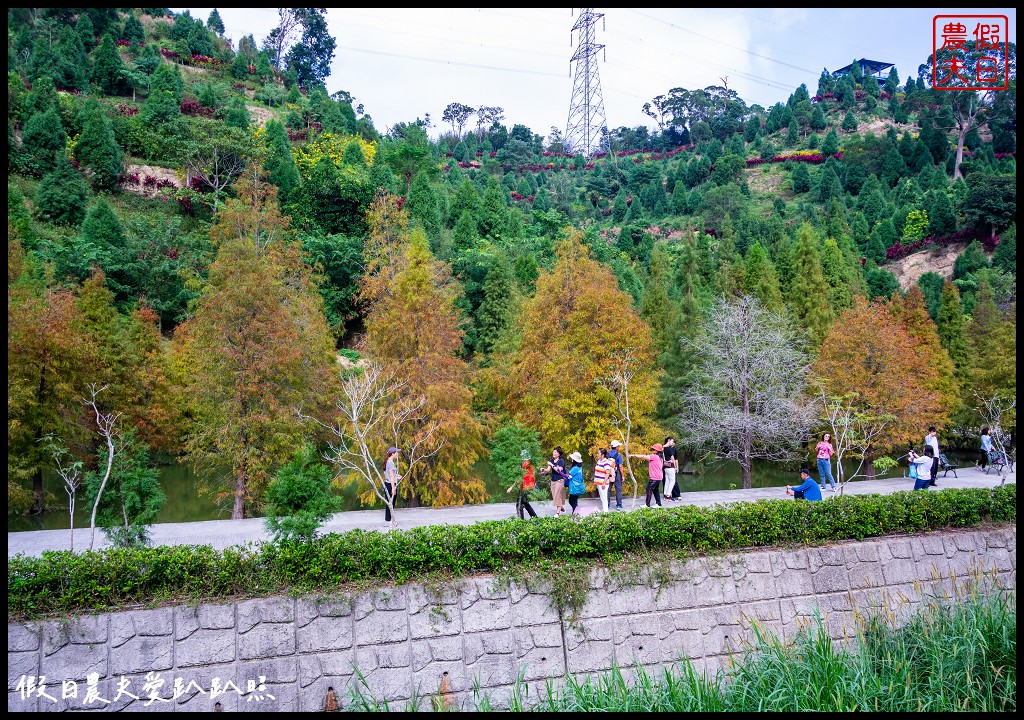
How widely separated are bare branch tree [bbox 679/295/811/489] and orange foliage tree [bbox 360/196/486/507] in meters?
7.09

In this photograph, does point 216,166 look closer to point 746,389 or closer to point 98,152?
point 98,152

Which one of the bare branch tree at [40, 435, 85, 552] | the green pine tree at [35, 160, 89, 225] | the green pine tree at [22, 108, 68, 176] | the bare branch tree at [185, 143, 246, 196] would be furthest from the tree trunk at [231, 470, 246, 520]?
the green pine tree at [22, 108, 68, 176]

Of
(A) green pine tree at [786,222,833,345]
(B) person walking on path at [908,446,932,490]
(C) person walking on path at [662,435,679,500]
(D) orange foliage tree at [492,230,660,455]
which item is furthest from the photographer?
(A) green pine tree at [786,222,833,345]

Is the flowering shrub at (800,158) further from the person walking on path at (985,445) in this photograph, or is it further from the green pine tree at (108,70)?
the green pine tree at (108,70)

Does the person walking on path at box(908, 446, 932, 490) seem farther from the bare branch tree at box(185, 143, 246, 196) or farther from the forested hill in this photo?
the bare branch tree at box(185, 143, 246, 196)

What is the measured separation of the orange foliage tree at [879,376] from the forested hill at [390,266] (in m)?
0.11

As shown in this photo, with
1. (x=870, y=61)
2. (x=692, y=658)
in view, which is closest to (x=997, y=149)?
(x=870, y=61)

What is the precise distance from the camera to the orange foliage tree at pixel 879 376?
56.2ft

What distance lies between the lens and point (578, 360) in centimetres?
1683

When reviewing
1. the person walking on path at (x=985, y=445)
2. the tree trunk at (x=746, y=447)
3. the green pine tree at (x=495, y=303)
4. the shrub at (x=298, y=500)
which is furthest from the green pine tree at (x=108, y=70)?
the person walking on path at (x=985, y=445)

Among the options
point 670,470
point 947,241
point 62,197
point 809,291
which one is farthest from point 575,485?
point 947,241

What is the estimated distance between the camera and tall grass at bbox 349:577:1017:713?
18.1 ft

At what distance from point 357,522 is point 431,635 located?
5472 millimetres

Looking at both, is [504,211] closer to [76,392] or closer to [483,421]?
[483,421]
